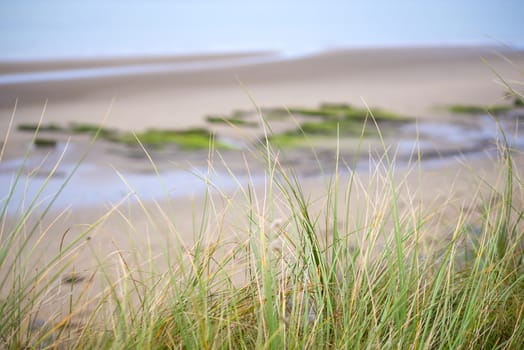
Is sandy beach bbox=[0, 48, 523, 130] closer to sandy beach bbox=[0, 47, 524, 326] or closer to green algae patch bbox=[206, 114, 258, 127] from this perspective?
sandy beach bbox=[0, 47, 524, 326]

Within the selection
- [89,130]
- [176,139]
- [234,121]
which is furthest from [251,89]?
[176,139]

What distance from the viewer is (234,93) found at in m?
8.37

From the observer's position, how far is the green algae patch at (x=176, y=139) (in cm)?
545

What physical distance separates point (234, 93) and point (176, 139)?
285 cm

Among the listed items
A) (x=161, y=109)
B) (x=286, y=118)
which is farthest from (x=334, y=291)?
(x=161, y=109)

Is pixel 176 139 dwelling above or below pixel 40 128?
below

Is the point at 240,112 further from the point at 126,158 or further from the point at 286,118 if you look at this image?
the point at 126,158

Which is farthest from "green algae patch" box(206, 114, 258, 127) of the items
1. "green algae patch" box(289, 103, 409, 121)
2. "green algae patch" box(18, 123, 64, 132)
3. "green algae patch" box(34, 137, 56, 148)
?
"green algae patch" box(34, 137, 56, 148)

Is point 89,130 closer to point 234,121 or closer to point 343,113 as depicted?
point 234,121

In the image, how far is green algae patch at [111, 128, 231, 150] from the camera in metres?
5.45

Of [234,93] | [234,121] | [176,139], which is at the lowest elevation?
[176,139]

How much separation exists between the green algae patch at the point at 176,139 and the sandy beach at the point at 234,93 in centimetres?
29

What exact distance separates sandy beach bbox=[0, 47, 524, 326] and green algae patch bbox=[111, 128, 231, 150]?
0.94 feet

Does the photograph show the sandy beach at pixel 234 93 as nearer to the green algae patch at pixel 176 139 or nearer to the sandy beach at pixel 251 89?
the sandy beach at pixel 251 89
